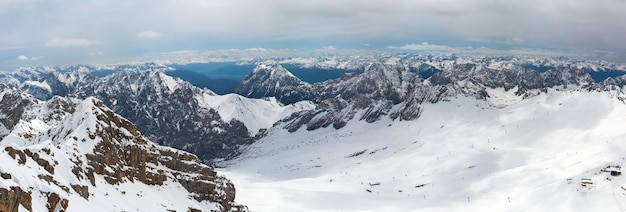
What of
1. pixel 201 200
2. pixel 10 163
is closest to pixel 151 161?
pixel 201 200

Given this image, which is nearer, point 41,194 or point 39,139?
point 41,194

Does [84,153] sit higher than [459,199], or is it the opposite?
Answer: [84,153]

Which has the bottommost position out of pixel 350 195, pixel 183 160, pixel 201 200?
pixel 350 195

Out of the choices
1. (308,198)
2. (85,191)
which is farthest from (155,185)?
(308,198)

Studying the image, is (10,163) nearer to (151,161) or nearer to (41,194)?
(41,194)

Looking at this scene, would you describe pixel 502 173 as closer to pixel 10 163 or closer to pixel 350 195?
pixel 350 195

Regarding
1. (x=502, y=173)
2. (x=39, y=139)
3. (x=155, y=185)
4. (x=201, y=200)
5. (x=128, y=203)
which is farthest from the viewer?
(x=502, y=173)

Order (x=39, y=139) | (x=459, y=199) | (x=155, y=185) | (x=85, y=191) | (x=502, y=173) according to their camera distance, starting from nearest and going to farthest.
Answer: (x=85, y=191) < (x=155, y=185) < (x=39, y=139) < (x=459, y=199) < (x=502, y=173)
